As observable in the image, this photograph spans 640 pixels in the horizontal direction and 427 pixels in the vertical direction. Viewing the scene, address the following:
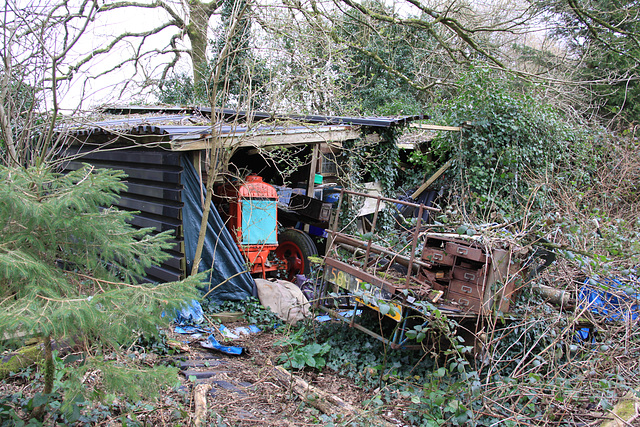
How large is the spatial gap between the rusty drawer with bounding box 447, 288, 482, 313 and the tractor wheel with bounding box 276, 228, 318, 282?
350cm

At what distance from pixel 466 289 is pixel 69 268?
11.5ft

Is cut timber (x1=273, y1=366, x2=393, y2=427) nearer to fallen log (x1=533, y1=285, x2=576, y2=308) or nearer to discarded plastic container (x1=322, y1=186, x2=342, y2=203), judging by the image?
fallen log (x1=533, y1=285, x2=576, y2=308)

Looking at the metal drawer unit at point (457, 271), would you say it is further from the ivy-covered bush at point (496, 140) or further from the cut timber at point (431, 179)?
the cut timber at point (431, 179)

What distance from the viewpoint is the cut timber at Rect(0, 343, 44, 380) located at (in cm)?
348

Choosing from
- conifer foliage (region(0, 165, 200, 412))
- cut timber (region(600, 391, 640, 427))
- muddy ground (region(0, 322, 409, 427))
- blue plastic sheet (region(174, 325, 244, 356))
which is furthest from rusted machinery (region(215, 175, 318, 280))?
cut timber (region(600, 391, 640, 427))

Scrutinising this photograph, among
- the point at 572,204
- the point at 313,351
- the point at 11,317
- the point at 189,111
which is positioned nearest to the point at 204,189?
the point at 313,351

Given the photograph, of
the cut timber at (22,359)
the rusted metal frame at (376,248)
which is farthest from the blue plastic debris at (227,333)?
the cut timber at (22,359)

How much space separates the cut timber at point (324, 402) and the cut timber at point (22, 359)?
2.24m

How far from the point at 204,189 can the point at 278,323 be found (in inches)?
89.0

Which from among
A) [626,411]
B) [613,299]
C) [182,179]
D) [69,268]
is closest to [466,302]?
[626,411]

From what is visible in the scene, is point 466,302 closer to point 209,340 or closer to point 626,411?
point 626,411

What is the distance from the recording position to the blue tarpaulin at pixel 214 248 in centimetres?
610

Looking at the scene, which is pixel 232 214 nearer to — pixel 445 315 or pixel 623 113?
pixel 445 315

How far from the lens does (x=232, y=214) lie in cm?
718
